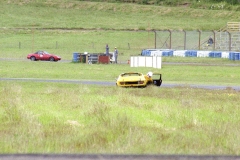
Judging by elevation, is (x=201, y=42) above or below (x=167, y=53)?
above

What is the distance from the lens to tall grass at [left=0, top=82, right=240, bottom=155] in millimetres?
13352

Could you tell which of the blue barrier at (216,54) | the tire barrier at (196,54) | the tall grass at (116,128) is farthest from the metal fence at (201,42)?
the tall grass at (116,128)

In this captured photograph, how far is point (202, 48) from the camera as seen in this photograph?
3172 inches

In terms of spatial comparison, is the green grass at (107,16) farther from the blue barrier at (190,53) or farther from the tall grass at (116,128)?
the tall grass at (116,128)

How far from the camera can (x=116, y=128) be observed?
1538 cm

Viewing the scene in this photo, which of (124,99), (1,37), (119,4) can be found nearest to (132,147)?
(124,99)

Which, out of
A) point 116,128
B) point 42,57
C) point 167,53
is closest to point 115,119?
point 116,128

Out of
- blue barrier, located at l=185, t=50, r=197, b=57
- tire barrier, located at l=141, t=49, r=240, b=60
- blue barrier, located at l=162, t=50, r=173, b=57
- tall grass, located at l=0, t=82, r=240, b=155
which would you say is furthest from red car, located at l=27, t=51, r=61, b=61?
tall grass, located at l=0, t=82, r=240, b=155

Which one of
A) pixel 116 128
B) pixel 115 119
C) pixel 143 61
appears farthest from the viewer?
pixel 143 61

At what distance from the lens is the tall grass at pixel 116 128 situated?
43.8ft

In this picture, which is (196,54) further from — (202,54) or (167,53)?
(167,53)

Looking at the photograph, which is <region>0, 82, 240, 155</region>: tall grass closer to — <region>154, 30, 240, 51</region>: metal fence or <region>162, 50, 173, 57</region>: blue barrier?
<region>162, 50, 173, 57</region>: blue barrier

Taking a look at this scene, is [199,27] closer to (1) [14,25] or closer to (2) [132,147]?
(1) [14,25]

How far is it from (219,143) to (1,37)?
87746 mm
